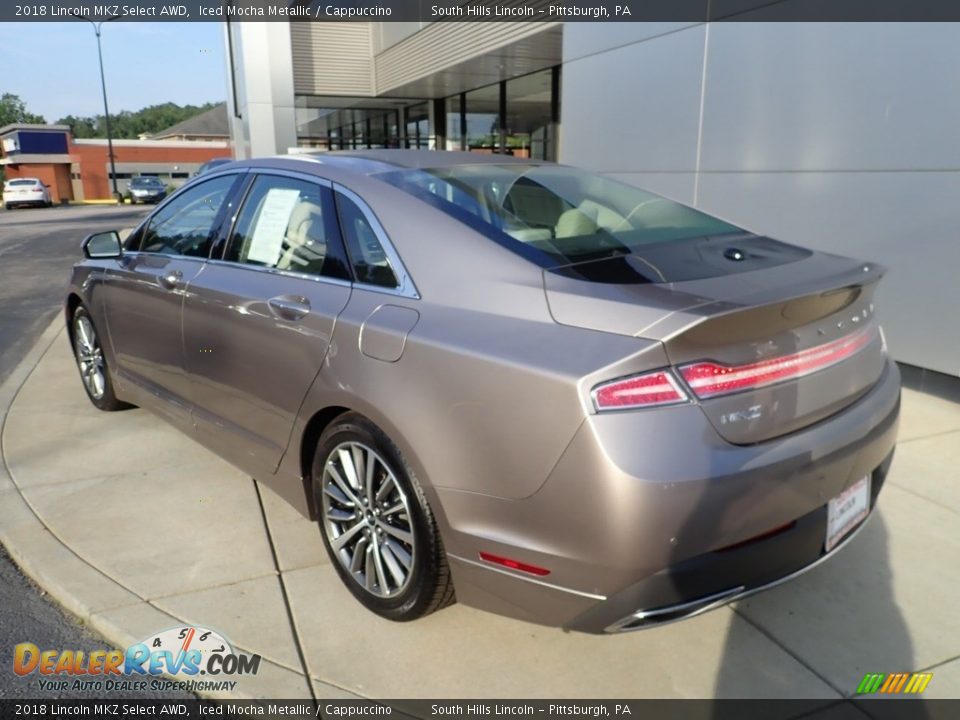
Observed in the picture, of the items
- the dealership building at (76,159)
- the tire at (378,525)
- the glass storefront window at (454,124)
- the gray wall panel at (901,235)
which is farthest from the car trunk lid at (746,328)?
the dealership building at (76,159)

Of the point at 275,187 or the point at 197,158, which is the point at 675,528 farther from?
the point at 197,158

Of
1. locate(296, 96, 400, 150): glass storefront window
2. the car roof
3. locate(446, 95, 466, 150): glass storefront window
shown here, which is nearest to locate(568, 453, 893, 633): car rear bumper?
the car roof

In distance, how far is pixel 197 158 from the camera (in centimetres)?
6341

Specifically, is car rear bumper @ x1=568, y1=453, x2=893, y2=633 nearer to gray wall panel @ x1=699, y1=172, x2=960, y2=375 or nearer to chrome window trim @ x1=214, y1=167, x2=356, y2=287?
chrome window trim @ x1=214, y1=167, x2=356, y2=287

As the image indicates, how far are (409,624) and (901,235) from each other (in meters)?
4.47

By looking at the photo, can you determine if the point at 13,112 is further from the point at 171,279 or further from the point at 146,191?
the point at 171,279

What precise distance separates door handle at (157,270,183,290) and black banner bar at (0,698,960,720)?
6.49 feet

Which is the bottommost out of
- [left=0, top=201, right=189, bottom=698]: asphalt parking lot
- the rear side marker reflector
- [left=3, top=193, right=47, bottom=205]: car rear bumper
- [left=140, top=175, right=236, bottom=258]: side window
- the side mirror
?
[left=3, top=193, right=47, bottom=205]: car rear bumper

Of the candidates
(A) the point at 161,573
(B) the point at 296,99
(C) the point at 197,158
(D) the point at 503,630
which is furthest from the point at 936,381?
(C) the point at 197,158

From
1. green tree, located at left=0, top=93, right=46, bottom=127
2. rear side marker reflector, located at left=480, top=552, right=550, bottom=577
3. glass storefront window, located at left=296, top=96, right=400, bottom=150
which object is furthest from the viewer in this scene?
green tree, located at left=0, top=93, right=46, bottom=127

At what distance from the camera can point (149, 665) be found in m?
2.65

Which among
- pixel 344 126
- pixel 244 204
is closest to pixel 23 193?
pixel 344 126

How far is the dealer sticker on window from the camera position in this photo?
238cm

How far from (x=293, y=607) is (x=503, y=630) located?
2.66 ft
